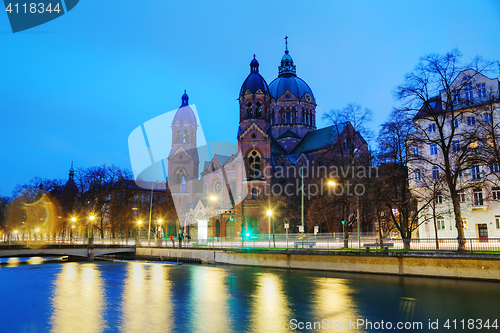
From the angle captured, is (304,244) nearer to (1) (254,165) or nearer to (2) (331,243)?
(2) (331,243)

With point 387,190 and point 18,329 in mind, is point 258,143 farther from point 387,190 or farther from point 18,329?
point 18,329

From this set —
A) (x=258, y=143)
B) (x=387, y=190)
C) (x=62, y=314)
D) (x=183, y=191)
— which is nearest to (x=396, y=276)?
(x=387, y=190)

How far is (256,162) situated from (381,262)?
41982 mm

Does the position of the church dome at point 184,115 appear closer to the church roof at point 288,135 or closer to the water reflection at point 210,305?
the church roof at point 288,135

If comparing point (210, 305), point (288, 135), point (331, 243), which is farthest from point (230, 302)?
point (288, 135)

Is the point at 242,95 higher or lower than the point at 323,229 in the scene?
higher

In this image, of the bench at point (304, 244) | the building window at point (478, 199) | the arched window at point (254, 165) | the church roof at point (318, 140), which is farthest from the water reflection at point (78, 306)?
the church roof at point (318, 140)

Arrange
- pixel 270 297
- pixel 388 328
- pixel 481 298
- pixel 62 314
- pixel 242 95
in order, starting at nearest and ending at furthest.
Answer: pixel 388 328 < pixel 62 314 < pixel 481 298 < pixel 270 297 < pixel 242 95

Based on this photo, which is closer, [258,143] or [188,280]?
[188,280]

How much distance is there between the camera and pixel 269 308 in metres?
17.4

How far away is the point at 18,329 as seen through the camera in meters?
13.9

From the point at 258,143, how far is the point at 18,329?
55766 millimetres

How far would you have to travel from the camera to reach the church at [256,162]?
216 feet

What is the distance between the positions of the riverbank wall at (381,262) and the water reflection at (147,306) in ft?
35.1
